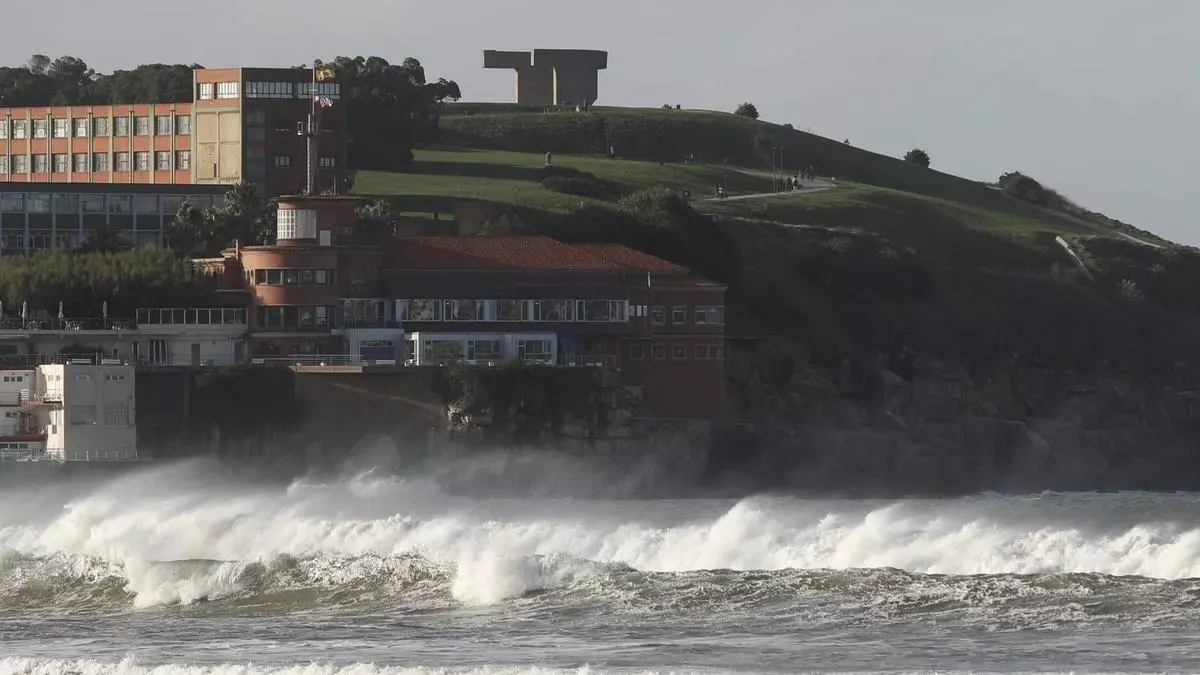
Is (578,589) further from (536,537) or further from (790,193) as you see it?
(790,193)

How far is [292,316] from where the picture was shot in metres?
112

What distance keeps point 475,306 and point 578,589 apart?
45.2 meters

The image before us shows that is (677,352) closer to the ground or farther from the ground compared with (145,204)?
closer to the ground

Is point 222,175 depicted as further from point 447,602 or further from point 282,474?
point 447,602

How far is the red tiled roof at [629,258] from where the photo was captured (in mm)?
118438

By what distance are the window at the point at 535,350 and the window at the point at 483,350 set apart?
38.5 inches

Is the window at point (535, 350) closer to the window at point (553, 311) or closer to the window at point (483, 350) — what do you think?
the window at point (483, 350)

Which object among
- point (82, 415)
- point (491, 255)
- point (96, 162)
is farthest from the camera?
point (96, 162)

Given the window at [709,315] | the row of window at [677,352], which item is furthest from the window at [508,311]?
the window at [709,315]

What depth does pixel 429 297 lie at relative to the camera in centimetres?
11325

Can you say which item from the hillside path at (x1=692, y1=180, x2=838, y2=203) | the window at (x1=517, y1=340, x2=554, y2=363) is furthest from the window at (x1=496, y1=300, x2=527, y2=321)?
the hillside path at (x1=692, y1=180, x2=838, y2=203)

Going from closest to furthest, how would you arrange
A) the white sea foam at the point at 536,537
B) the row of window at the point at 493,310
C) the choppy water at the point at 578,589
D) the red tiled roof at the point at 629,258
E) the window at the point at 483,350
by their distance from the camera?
the choppy water at the point at 578,589 < the white sea foam at the point at 536,537 < the window at the point at 483,350 < the row of window at the point at 493,310 < the red tiled roof at the point at 629,258

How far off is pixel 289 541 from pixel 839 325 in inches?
2595

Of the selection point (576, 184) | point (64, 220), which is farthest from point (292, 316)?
point (576, 184)
